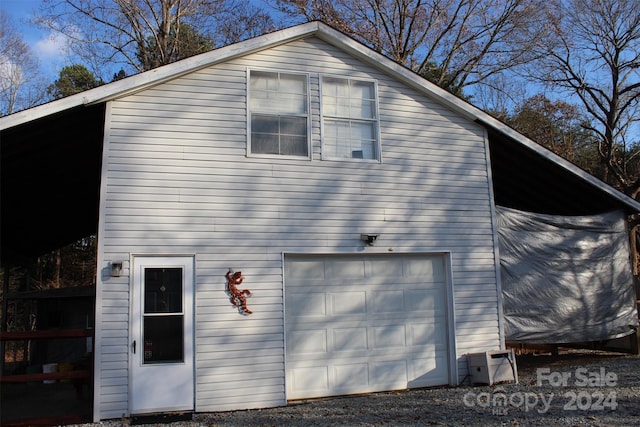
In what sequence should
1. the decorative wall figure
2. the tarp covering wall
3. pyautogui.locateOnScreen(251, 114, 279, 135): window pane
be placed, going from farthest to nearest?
the tarp covering wall < pyautogui.locateOnScreen(251, 114, 279, 135): window pane < the decorative wall figure

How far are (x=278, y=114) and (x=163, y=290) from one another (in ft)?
10.5

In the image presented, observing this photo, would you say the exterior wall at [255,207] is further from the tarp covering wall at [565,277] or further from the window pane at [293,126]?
the tarp covering wall at [565,277]

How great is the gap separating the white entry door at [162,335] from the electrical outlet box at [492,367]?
14.6 ft

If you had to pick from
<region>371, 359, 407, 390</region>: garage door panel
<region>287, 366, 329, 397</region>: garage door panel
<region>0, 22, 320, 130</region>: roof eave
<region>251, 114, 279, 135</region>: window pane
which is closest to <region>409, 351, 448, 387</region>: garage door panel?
<region>371, 359, 407, 390</region>: garage door panel

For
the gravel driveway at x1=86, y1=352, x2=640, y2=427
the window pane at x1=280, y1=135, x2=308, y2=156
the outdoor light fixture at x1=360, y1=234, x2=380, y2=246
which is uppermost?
the window pane at x1=280, y1=135, x2=308, y2=156

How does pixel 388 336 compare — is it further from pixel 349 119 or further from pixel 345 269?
pixel 349 119

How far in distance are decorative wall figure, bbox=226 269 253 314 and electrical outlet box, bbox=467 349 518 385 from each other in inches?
148

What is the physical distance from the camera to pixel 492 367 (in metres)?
8.86

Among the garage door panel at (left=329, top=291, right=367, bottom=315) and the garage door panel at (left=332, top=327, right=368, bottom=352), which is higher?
the garage door panel at (left=329, top=291, right=367, bottom=315)

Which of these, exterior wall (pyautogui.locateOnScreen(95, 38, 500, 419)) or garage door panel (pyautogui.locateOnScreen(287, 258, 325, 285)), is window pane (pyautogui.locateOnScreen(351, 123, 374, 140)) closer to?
exterior wall (pyautogui.locateOnScreen(95, 38, 500, 419))

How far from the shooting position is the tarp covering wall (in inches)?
384

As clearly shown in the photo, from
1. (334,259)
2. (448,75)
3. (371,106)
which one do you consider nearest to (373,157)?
(371,106)

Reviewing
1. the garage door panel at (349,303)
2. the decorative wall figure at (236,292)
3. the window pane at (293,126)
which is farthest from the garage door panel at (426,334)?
the window pane at (293,126)

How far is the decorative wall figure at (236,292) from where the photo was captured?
800 cm
